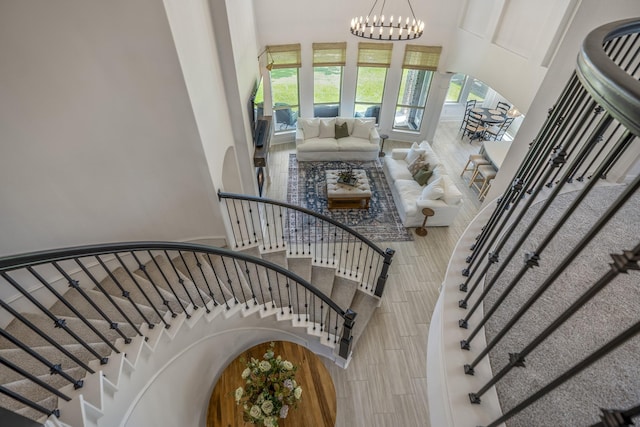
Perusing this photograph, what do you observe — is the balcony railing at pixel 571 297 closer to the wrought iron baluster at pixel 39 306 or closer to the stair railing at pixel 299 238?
the wrought iron baluster at pixel 39 306

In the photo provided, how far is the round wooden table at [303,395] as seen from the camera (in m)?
2.97

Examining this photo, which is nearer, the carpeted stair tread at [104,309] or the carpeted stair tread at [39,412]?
the carpeted stair tread at [39,412]

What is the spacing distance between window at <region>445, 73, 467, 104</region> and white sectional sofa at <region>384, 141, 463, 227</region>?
4.67 m

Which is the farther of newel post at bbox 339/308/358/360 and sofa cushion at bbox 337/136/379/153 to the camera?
sofa cushion at bbox 337/136/379/153

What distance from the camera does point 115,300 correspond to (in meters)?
2.91

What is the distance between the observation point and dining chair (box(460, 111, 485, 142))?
8781mm

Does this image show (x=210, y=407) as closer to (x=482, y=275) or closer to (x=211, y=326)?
(x=211, y=326)

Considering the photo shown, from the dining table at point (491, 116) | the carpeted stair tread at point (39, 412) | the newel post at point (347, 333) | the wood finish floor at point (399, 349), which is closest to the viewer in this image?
the carpeted stair tread at point (39, 412)

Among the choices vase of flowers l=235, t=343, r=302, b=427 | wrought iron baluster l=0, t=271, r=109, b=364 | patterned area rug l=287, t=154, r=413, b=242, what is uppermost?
wrought iron baluster l=0, t=271, r=109, b=364

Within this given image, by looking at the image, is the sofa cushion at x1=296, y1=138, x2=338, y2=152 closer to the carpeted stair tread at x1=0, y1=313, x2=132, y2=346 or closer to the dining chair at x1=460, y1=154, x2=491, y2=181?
the dining chair at x1=460, y1=154, x2=491, y2=181

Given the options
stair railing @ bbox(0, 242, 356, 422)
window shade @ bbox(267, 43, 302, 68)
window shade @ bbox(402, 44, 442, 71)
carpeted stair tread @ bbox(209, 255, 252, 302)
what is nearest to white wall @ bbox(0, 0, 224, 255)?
stair railing @ bbox(0, 242, 356, 422)

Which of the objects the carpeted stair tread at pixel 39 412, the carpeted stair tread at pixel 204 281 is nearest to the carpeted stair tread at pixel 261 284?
the carpeted stair tread at pixel 204 281

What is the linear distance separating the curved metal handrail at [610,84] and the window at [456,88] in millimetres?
10340

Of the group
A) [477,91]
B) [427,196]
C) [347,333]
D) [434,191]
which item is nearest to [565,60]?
[434,191]
